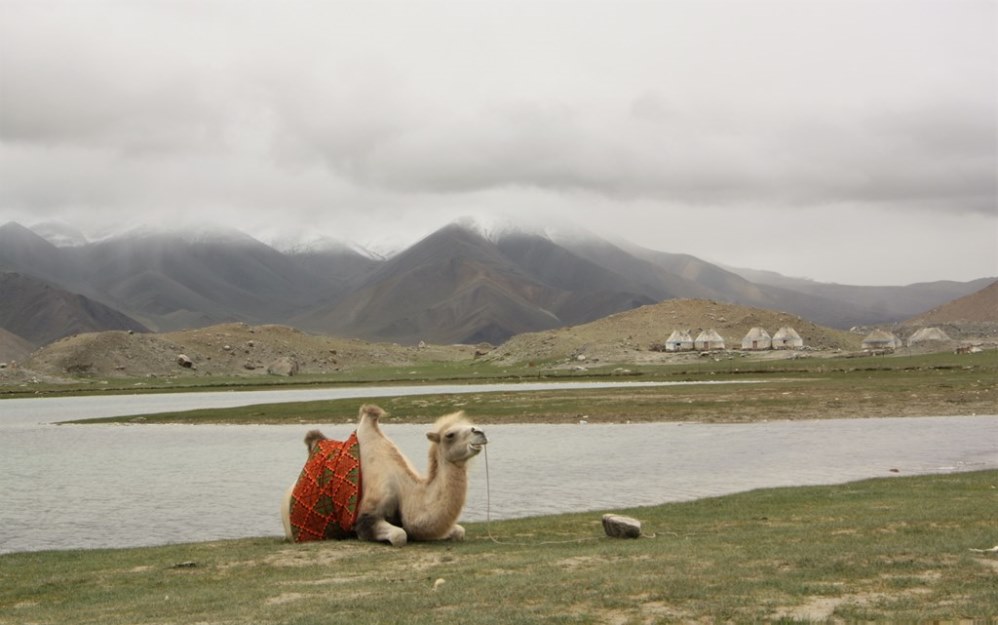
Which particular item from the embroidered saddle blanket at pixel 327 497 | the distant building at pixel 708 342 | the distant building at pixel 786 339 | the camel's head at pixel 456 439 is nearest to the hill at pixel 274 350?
the distant building at pixel 786 339

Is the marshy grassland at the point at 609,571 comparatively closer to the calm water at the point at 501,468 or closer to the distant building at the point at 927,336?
the calm water at the point at 501,468

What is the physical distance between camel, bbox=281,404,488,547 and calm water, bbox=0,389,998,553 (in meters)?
4.23

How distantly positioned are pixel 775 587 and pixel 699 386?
63765 millimetres

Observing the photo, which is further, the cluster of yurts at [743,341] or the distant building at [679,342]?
the cluster of yurts at [743,341]

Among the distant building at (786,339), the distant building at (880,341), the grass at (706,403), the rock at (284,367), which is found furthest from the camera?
the distant building at (880,341)

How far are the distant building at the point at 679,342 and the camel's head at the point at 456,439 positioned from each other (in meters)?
147

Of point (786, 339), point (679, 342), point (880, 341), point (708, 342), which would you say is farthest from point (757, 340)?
point (880, 341)

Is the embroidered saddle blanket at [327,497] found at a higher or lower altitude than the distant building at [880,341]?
lower

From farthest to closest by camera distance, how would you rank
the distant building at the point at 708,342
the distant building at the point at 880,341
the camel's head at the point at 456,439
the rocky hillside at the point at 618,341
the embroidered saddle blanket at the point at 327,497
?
the distant building at the point at 880,341, the distant building at the point at 708,342, the rocky hillside at the point at 618,341, the embroidered saddle blanket at the point at 327,497, the camel's head at the point at 456,439

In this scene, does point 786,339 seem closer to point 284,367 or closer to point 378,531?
point 284,367

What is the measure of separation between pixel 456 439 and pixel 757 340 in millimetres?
163654

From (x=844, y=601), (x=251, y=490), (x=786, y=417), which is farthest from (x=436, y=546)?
(x=786, y=417)

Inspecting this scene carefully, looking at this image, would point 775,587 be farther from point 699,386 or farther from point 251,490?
point 699,386

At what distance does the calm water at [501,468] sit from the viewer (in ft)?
77.2
